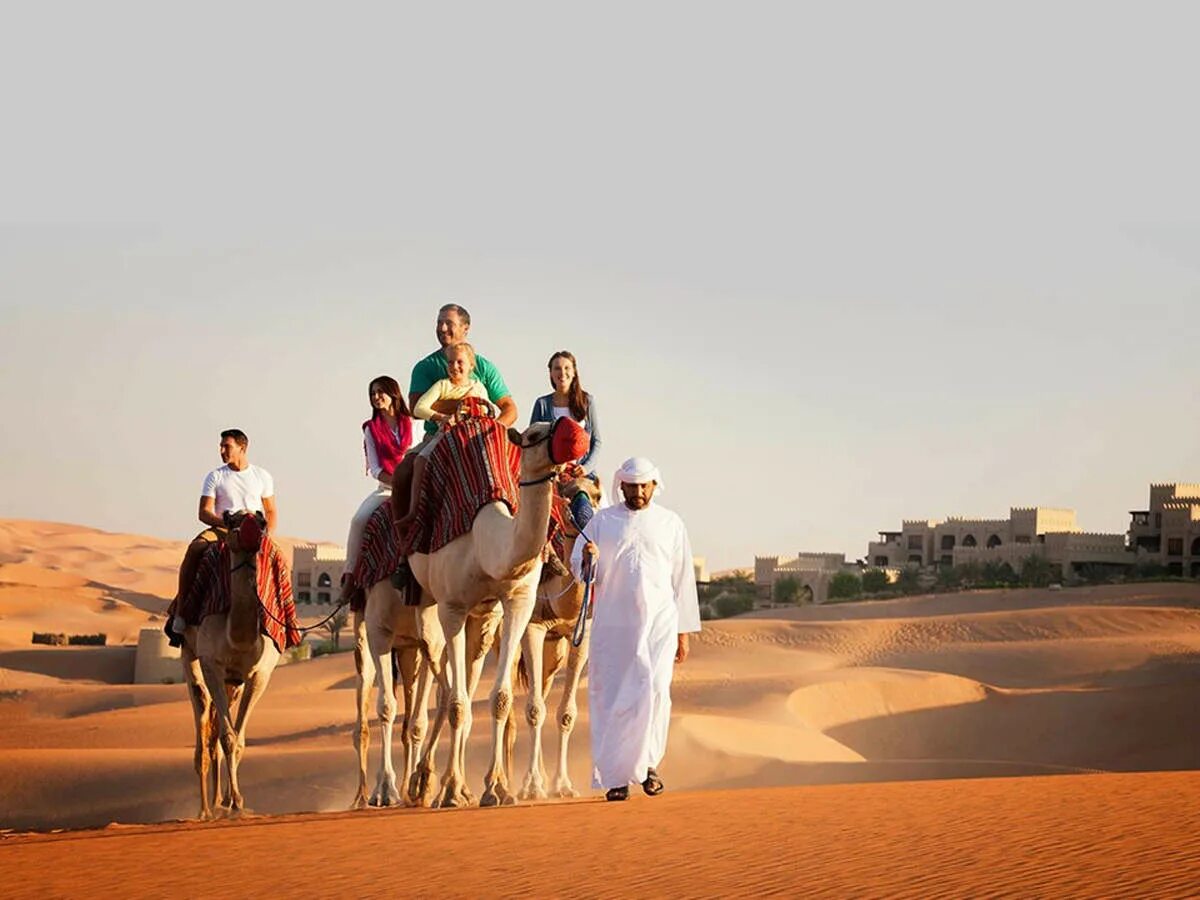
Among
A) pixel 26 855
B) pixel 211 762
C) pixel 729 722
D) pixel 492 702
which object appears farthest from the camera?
pixel 729 722

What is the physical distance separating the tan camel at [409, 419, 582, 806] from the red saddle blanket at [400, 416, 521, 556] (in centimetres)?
10

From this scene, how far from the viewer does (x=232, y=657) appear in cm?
1420

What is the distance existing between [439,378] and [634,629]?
238 centimetres

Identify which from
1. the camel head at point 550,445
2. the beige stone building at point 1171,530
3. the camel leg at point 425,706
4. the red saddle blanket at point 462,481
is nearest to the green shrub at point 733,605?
the beige stone building at point 1171,530

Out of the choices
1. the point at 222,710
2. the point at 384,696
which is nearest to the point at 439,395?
the point at 384,696

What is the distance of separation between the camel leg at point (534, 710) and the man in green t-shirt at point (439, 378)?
1.29 metres

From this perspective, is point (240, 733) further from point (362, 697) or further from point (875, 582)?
point (875, 582)

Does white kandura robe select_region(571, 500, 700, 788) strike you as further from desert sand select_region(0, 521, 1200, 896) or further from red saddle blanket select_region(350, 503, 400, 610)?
red saddle blanket select_region(350, 503, 400, 610)

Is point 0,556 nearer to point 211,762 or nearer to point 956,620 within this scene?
point 956,620

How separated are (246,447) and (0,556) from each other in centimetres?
10788

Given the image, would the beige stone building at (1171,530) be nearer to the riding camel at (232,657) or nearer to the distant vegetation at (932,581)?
the distant vegetation at (932,581)

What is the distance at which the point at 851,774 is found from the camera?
24.3m

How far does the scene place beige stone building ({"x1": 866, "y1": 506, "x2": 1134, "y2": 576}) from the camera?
74.2 metres

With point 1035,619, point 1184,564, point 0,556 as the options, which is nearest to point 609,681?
point 1035,619
